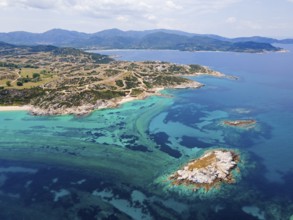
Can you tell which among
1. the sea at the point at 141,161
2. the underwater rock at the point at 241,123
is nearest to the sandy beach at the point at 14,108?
the sea at the point at 141,161

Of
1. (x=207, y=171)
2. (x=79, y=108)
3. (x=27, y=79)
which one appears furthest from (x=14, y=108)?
(x=207, y=171)

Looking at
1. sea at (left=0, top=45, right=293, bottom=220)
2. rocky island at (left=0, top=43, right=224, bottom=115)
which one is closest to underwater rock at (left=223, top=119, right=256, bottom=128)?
sea at (left=0, top=45, right=293, bottom=220)

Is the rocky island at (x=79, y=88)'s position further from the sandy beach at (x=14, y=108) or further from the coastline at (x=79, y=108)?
the sandy beach at (x=14, y=108)

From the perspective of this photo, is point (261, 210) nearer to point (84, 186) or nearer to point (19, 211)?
point (84, 186)

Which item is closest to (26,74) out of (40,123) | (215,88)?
(40,123)

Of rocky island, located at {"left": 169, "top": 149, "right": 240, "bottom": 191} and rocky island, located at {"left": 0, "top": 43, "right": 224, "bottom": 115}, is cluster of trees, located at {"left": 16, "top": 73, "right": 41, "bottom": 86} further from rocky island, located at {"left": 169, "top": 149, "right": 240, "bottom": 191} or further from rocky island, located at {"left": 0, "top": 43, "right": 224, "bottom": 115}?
rocky island, located at {"left": 169, "top": 149, "right": 240, "bottom": 191}

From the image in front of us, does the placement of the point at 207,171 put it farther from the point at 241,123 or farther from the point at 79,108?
the point at 79,108
